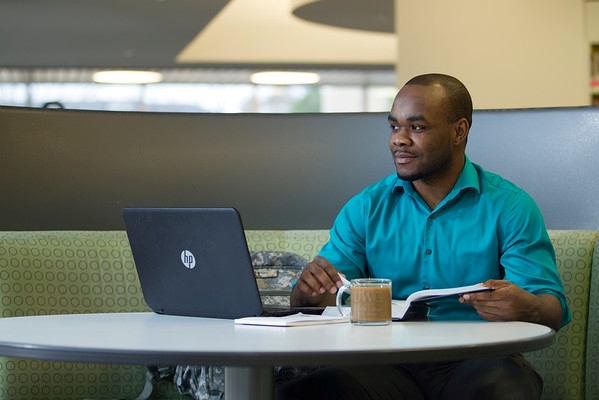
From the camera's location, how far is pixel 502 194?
6.95ft

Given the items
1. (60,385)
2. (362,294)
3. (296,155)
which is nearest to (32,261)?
(60,385)

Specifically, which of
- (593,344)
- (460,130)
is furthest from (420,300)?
(593,344)

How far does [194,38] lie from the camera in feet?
18.4

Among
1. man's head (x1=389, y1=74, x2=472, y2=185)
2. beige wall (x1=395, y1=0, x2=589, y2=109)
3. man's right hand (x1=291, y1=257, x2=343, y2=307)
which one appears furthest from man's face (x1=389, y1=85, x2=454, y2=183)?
beige wall (x1=395, y1=0, x2=589, y2=109)

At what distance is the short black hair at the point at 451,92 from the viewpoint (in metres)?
2.21

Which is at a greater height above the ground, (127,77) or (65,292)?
(127,77)

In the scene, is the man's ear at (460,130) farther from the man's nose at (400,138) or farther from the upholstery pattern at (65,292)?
the upholstery pattern at (65,292)

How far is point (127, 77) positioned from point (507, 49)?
7.00 ft

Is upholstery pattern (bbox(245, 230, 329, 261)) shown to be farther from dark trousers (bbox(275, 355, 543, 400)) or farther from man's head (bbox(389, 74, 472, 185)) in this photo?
dark trousers (bbox(275, 355, 543, 400))

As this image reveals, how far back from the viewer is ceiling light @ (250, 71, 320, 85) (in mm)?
5699

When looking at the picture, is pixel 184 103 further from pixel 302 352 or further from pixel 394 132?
pixel 302 352

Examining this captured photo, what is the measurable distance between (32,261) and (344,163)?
0.98 meters

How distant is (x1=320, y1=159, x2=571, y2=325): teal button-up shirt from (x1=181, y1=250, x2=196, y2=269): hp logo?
0.54m

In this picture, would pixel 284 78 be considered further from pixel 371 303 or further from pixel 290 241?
pixel 371 303
